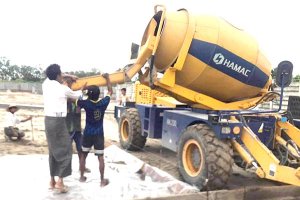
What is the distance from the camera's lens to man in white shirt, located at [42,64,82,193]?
5211mm

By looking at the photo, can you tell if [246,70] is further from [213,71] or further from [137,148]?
[137,148]

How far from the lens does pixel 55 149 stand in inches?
208

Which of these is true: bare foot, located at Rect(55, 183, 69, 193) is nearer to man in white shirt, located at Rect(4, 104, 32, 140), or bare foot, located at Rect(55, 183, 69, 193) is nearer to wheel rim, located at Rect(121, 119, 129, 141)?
wheel rim, located at Rect(121, 119, 129, 141)

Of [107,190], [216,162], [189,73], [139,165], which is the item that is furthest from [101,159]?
[189,73]

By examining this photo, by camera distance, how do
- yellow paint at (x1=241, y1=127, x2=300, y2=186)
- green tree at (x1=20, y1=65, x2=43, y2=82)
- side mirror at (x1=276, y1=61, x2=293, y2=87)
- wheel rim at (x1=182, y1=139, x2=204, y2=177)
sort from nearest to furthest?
1. yellow paint at (x1=241, y1=127, x2=300, y2=186)
2. wheel rim at (x1=182, y1=139, x2=204, y2=177)
3. side mirror at (x1=276, y1=61, x2=293, y2=87)
4. green tree at (x1=20, y1=65, x2=43, y2=82)

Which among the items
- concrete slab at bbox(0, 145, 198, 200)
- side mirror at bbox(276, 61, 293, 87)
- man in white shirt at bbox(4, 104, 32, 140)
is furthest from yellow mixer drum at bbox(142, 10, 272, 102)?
man in white shirt at bbox(4, 104, 32, 140)

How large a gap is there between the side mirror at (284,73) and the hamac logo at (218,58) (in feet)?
2.96

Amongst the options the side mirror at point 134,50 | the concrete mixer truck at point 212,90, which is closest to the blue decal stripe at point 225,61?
the concrete mixer truck at point 212,90

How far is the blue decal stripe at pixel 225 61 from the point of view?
20.8ft

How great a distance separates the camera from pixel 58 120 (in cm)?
521

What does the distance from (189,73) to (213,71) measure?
398mm

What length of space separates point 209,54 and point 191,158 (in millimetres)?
1711

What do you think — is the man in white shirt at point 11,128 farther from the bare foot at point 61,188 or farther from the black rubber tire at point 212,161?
the black rubber tire at point 212,161

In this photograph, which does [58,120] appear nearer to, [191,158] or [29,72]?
[191,158]
